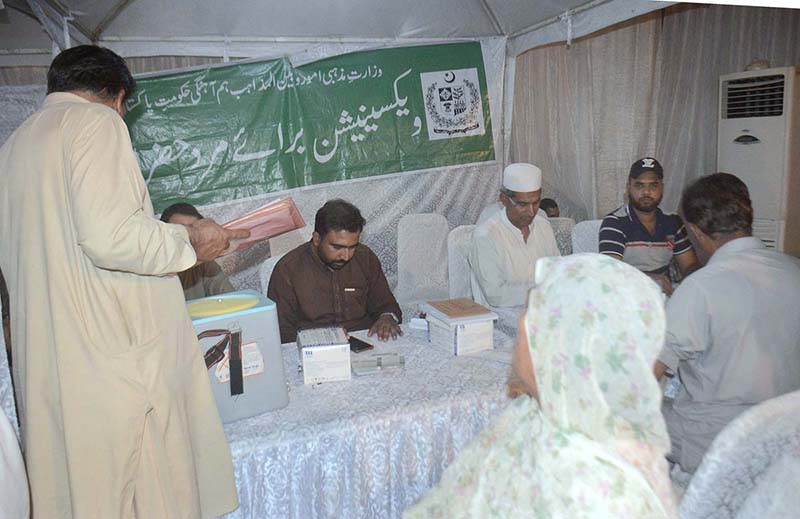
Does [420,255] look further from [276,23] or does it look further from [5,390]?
[5,390]

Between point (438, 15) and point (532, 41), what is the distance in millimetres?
746

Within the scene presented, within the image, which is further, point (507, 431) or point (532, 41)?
point (532, 41)

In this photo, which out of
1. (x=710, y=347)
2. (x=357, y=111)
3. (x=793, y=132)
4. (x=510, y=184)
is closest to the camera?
(x=710, y=347)

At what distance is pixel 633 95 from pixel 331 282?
2.98 m

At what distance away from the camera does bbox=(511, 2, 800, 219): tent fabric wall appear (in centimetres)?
453

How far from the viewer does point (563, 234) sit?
4305 millimetres

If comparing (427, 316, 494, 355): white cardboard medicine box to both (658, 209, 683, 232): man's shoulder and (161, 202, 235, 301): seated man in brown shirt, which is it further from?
(658, 209, 683, 232): man's shoulder

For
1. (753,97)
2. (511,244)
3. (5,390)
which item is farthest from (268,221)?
(753,97)

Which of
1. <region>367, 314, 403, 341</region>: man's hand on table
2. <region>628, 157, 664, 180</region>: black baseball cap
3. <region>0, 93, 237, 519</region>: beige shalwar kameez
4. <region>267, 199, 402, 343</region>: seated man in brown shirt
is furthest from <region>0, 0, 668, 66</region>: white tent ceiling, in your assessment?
<region>0, 93, 237, 519</region>: beige shalwar kameez

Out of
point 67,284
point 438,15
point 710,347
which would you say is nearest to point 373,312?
point 710,347

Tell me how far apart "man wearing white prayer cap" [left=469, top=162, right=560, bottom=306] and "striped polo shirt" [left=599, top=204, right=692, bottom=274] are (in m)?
0.40

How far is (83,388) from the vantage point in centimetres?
135

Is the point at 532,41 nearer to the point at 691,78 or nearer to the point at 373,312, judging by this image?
the point at 691,78

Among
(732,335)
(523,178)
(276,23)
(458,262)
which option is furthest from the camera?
(276,23)
